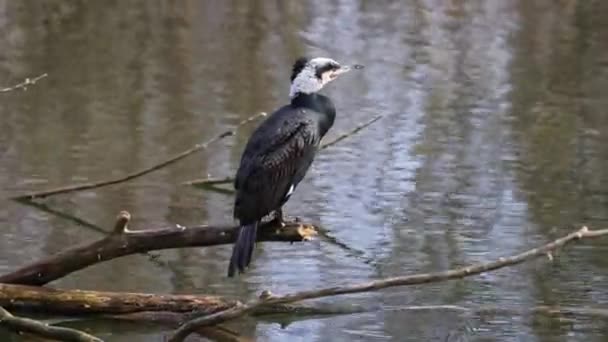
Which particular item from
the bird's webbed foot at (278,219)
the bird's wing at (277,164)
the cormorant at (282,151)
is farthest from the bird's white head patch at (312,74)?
the bird's webbed foot at (278,219)

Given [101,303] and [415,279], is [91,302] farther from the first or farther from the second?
[415,279]

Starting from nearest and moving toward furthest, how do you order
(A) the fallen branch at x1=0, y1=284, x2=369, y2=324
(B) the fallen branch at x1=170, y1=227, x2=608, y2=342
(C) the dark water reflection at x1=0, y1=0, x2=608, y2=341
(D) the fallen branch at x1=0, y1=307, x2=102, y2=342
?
(B) the fallen branch at x1=170, y1=227, x2=608, y2=342 → (D) the fallen branch at x1=0, y1=307, x2=102, y2=342 → (A) the fallen branch at x1=0, y1=284, x2=369, y2=324 → (C) the dark water reflection at x1=0, y1=0, x2=608, y2=341

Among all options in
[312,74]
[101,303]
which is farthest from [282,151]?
[101,303]

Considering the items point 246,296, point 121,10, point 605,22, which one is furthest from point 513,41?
point 246,296

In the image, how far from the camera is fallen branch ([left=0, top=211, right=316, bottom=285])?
15.8 ft

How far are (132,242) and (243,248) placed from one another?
1.53 ft

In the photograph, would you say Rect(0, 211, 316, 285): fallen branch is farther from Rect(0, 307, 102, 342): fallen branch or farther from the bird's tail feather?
Rect(0, 307, 102, 342): fallen branch

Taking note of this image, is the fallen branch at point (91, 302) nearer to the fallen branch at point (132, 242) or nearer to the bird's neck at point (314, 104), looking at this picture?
the fallen branch at point (132, 242)

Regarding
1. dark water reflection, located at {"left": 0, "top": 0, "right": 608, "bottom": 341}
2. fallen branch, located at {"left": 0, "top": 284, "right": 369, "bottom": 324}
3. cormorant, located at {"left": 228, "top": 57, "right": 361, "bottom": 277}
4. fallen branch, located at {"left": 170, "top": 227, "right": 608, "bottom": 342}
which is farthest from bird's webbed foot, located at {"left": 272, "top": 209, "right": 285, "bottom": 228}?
fallen branch, located at {"left": 170, "top": 227, "right": 608, "bottom": 342}

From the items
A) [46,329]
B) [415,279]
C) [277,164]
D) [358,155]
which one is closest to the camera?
[415,279]

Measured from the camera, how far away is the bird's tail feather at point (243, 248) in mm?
4754

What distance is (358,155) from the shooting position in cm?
856

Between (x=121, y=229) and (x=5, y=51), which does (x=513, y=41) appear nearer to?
(x=5, y=51)

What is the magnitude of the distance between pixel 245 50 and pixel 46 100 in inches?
142
